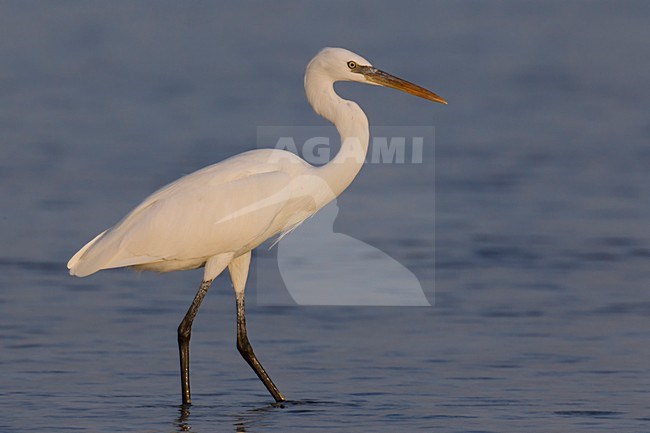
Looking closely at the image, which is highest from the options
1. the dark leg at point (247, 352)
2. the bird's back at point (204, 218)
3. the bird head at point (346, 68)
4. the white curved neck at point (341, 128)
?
the bird head at point (346, 68)

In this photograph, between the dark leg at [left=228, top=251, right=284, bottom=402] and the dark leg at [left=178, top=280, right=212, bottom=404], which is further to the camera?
the dark leg at [left=228, top=251, right=284, bottom=402]

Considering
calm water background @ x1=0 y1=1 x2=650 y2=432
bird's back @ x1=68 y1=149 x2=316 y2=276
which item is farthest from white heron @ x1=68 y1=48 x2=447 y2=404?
calm water background @ x1=0 y1=1 x2=650 y2=432

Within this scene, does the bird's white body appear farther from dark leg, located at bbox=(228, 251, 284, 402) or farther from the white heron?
dark leg, located at bbox=(228, 251, 284, 402)

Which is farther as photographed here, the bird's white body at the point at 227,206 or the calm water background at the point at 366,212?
the bird's white body at the point at 227,206

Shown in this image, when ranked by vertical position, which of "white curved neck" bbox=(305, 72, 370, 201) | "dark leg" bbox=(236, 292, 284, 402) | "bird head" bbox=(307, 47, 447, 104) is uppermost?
"bird head" bbox=(307, 47, 447, 104)

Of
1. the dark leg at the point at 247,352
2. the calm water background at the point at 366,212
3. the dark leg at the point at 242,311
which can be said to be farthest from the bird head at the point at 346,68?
the calm water background at the point at 366,212

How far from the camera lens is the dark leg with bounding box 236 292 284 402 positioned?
895 cm

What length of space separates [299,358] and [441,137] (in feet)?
23.3

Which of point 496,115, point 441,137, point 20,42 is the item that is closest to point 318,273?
point 441,137

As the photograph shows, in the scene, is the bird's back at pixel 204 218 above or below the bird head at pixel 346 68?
below

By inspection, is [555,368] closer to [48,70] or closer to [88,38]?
[48,70]

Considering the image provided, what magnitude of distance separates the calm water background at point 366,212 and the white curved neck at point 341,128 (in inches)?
48.2

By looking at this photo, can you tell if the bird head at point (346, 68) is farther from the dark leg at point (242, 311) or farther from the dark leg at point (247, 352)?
the dark leg at point (247, 352)

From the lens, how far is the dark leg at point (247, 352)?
8.95 metres
